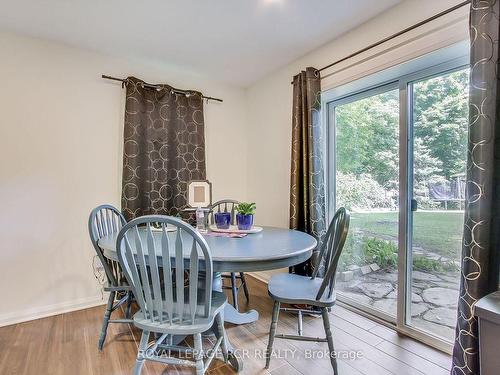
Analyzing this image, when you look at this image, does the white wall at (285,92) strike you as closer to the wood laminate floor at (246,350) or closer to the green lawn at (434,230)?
the green lawn at (434,230)

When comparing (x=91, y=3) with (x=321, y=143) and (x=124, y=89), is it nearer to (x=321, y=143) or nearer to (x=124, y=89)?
(x=124, y=89)

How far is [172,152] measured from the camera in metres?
2.94

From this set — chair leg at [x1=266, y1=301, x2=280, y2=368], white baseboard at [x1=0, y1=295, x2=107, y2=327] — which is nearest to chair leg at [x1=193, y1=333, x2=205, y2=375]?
chair leg at [x1=266, y1=301, x2=280, y2=368]

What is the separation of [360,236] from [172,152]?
2.03m

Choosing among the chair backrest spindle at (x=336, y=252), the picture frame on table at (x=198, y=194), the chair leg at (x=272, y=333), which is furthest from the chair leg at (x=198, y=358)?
the picture frame on table at (x=198, y=194)

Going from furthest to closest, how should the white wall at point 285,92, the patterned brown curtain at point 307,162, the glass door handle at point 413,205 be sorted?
the patterned brown curtain at point 307,162 → the glass door handle at point 413,205 → the white wall at point 285,92

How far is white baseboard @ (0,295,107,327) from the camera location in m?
2.18

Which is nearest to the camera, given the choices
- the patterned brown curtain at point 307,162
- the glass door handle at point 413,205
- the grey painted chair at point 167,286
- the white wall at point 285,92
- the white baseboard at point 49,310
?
the grey painted chair at point 167,286

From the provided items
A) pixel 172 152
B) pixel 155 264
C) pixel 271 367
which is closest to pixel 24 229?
pixel 172 152

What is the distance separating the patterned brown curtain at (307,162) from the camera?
7.81ft

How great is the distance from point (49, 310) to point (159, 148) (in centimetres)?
A: 170

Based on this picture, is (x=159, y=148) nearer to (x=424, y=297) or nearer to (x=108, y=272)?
(x=108, y=272)

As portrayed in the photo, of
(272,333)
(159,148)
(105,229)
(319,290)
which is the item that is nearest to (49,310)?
(105,229)

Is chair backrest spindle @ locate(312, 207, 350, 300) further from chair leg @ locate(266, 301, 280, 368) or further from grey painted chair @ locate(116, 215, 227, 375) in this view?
grey painted chair @ locate(116, 215, 227, 375)
